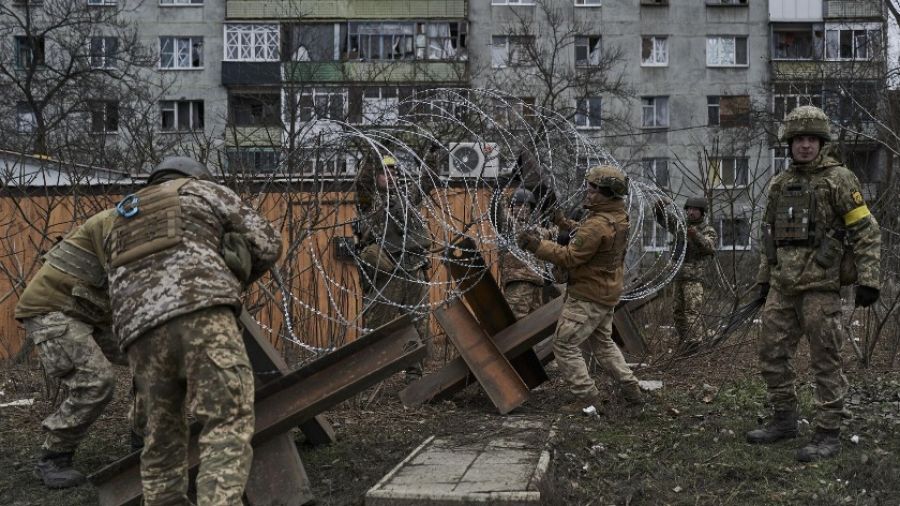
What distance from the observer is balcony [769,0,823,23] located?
36.2 meters

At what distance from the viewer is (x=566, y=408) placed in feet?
23.1

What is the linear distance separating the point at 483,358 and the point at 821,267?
101 inches

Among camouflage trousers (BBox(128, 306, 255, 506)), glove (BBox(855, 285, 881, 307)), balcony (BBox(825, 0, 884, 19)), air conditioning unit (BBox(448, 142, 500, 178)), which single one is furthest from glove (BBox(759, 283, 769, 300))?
balcony (BBox(825, 0, 884, 19))

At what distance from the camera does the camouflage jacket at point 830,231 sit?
5.52 meters

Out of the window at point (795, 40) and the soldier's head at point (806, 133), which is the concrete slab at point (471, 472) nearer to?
the soldier's head at point (806, 133)

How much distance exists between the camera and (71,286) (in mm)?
5332

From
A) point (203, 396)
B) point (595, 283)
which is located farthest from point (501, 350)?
point (203, 396)

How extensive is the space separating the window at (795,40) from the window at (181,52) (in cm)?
2215

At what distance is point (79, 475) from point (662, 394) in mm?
4517

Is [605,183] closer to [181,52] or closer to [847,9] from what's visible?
[181,52]

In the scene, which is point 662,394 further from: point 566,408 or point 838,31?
point 838,31

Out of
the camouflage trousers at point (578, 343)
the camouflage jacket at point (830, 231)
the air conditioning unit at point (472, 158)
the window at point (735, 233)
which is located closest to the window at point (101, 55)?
the window at point (735, 233)

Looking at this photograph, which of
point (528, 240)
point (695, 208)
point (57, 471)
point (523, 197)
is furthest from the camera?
point (695, 208)

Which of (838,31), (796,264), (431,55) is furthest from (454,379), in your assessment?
(838,31)
